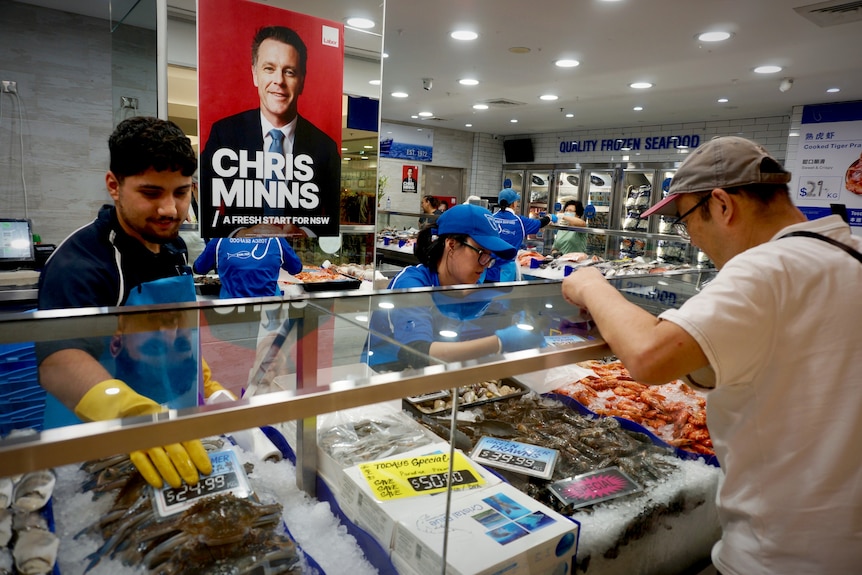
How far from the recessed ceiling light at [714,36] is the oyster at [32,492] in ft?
20.7

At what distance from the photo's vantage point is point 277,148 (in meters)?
2.81

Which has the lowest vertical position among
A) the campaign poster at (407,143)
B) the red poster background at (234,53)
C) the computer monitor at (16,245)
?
the computer monitor at (16,245)

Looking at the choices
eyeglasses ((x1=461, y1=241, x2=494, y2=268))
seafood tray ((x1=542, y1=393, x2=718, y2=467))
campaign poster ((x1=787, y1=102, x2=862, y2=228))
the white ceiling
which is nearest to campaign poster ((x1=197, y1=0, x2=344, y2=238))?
the white ceiling

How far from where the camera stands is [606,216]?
14.1 metres

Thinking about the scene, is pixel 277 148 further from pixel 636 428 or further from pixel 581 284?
pixel 636 428

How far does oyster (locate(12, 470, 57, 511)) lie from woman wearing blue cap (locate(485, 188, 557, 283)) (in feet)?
10.9

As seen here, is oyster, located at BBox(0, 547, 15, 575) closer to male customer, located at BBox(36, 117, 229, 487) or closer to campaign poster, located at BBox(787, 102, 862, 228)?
male customer, located at BBox(36, 117, 229, 487)

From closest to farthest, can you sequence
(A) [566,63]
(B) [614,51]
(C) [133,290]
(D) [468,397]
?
(C) [133,290], (D) [468,397], (B) [614,51], (A) [566,63]

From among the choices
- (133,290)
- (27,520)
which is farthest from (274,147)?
(27,520)

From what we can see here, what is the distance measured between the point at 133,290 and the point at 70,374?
1.15 meters

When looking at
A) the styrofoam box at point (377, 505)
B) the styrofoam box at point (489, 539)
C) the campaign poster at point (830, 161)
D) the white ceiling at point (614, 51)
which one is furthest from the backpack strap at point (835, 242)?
the campaign poster at point (830, 161)

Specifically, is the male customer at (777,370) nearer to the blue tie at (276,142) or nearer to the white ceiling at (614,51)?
the blue tie at (276,142)

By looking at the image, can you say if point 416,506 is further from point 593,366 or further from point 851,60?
point 851,60

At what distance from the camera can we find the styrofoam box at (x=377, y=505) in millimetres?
1343
